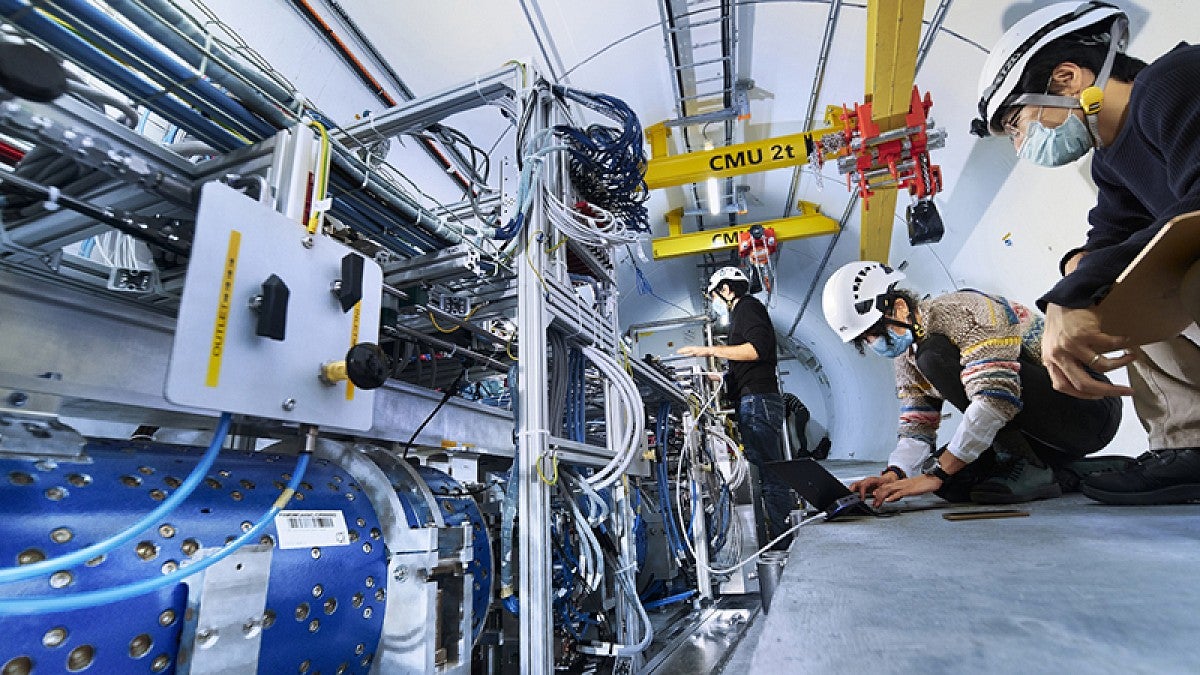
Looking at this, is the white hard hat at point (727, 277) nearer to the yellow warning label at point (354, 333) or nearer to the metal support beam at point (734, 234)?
the metal support beam at point (734, 234)

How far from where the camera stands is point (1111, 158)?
1.16 meters

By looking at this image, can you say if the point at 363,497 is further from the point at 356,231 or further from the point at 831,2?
the point at 831,2

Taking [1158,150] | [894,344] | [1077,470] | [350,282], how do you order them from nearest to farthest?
[350,282] < [1158,150] < [1077,470] < [894,344]

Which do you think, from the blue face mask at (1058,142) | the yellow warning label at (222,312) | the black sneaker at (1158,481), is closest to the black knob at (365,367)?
the yellow warning label at (222,312)

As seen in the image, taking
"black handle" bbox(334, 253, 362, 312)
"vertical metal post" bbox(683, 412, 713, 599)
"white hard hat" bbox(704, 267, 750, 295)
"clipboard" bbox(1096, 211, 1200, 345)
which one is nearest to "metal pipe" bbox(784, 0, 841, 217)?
"white hard hat" bbox(704, 267, 750, 295)

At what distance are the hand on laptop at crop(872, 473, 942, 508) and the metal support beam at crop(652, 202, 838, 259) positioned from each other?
11.5 feet

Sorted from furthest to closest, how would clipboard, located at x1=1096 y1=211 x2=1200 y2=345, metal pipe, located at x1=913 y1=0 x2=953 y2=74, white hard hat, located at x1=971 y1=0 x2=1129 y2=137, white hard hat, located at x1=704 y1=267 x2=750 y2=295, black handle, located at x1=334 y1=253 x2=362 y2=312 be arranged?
white hard hat, located at x1=704 y1=267 x2=750 y2=295 < metal pipe, located at x1=913 y1=0 x2=953 y2=74 < white hard hat, located at x1=971 y1=0 x2=1129 y2=137 < black handle, located at x1=334 y1=253 x2=362 y2=312 < clipboard, located at x1=1096 y1=211 x2=1200 y2=345

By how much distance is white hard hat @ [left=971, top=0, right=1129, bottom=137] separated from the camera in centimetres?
115

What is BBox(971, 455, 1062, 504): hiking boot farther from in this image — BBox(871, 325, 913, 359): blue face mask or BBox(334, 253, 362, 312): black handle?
BBox(334, 253, 362, 312): black handle

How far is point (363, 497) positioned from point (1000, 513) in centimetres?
154

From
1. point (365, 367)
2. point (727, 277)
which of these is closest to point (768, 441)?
point (727, 277)

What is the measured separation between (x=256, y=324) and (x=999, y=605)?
0.90m

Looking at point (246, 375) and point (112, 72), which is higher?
point (112, 72)

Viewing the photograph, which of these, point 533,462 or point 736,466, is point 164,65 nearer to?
point 533,462
